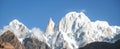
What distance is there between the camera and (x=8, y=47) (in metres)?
172

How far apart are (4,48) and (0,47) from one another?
1.61 m

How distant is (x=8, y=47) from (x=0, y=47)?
4.89 m

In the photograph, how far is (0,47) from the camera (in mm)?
168125

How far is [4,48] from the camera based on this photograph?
16850 cm

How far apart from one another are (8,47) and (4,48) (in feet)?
12.8
